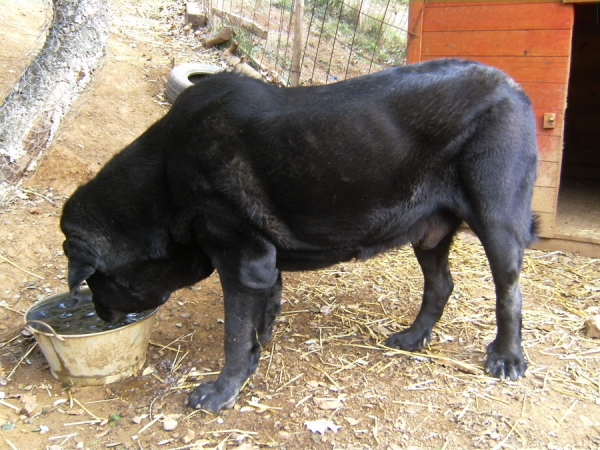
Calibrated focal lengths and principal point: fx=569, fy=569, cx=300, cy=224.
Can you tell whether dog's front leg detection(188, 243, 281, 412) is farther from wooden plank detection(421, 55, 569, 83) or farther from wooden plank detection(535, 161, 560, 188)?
wooden plank detection(421, 55, 569, 83)

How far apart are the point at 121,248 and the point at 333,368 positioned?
147 cm

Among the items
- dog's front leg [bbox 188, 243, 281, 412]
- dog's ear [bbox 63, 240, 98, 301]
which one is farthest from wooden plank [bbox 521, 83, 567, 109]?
dog's ear [bbox 63, 240, 98, 301]

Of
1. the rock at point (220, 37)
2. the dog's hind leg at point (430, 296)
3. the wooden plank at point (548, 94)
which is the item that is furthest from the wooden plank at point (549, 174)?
the rock at point (220, 37)

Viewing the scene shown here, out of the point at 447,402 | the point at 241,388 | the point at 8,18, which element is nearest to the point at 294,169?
the point at 241,388

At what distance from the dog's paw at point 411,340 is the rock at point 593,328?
3.57 feet

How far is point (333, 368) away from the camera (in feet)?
11.6

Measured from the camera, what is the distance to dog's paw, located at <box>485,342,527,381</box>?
335cm

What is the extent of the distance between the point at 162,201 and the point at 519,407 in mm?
2267

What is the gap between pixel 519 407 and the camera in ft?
10.2

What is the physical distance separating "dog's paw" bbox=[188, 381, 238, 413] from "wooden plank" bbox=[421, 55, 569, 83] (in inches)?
151

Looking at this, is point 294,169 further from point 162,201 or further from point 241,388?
point 241,388

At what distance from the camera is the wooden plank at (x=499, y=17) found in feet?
16.1

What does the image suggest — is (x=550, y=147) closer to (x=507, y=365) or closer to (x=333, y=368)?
(x=507, y=365)

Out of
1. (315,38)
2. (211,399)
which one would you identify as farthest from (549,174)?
(315,38)
